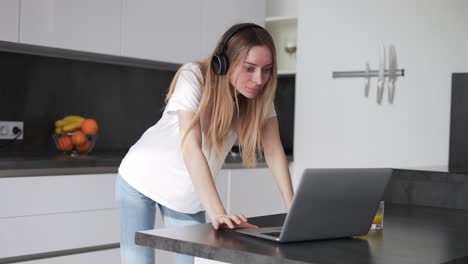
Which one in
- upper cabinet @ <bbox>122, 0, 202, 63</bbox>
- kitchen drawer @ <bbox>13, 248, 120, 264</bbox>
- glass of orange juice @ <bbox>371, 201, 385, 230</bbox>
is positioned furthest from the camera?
upper cabinet @ <bbox>122, 0, 202, 63</bbox>

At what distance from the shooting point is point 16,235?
2996mm

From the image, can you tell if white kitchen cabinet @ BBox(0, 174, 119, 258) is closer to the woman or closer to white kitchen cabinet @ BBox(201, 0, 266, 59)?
the woman

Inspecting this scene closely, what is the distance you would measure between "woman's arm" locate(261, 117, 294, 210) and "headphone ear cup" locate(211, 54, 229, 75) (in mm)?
275

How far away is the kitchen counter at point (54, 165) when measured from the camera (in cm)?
298

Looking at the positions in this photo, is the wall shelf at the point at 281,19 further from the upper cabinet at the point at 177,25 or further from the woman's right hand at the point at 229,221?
the woman's right hand at the point at 229,221

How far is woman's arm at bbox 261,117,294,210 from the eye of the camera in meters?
2.12

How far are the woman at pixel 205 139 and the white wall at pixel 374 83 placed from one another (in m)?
1.97

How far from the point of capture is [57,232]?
3.15 m

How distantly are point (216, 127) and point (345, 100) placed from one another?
7.67 ft

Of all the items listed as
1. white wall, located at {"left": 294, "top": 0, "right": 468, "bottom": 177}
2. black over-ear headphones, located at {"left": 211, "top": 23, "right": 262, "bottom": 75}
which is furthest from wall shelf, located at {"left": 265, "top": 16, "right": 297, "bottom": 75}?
black over-ear headphones, located at {"left": 211, "top": 23, "right": 262, "bottom": 75}

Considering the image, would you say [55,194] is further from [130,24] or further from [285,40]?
[285,40]

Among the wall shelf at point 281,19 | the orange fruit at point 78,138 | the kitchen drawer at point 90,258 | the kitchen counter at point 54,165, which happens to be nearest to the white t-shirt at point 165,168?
the kitchen counter at point 54,165

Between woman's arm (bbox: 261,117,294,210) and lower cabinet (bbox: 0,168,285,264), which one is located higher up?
woman's arm (bbox: 261,117,294,210)

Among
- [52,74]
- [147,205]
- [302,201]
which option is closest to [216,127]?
[147,205]
